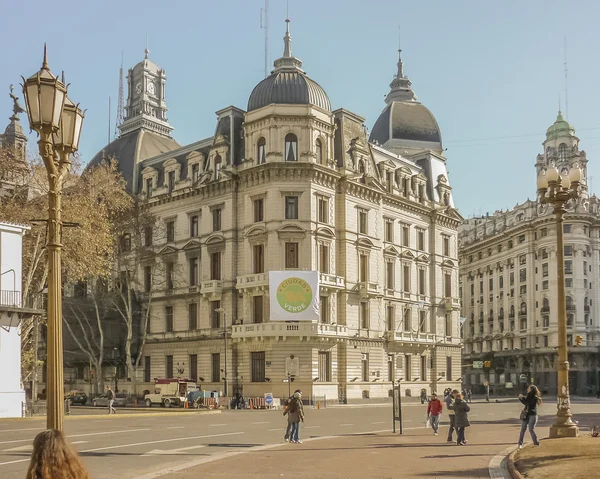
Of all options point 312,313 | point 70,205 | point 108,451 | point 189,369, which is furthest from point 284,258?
point 108,451

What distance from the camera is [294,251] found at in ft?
197

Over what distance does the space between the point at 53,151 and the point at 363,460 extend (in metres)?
12.0

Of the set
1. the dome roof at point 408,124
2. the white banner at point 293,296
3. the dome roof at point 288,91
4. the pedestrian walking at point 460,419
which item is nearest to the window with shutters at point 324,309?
the white banner at point 293,296

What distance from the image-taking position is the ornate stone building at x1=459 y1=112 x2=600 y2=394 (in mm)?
106812

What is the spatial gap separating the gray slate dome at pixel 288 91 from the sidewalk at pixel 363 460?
3857 centimetres

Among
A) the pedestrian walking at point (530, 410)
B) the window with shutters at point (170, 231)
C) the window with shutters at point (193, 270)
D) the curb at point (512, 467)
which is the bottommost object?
the curb at point (512, 467)

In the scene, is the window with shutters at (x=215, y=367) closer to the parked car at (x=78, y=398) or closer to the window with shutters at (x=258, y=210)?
the parked car at (x=78, y=398)

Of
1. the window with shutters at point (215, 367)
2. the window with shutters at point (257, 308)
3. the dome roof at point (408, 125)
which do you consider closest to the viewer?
the window with shutters at point (257, 308)

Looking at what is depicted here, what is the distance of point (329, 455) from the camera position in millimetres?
21203

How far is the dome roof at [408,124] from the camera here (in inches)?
3258

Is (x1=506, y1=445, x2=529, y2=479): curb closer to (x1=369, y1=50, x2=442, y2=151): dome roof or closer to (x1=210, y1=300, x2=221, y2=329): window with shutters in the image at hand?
(x1=210, y1=300, x2=221, y2=329): window with shutters

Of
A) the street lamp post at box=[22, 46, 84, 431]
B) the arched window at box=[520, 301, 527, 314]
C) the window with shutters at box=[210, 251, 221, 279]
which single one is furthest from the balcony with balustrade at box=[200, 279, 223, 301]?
the arched window at box=[520, 301, 527, 314]

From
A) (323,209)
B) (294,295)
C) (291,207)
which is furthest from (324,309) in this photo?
(291,207)

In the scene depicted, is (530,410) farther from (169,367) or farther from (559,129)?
(559,129)
